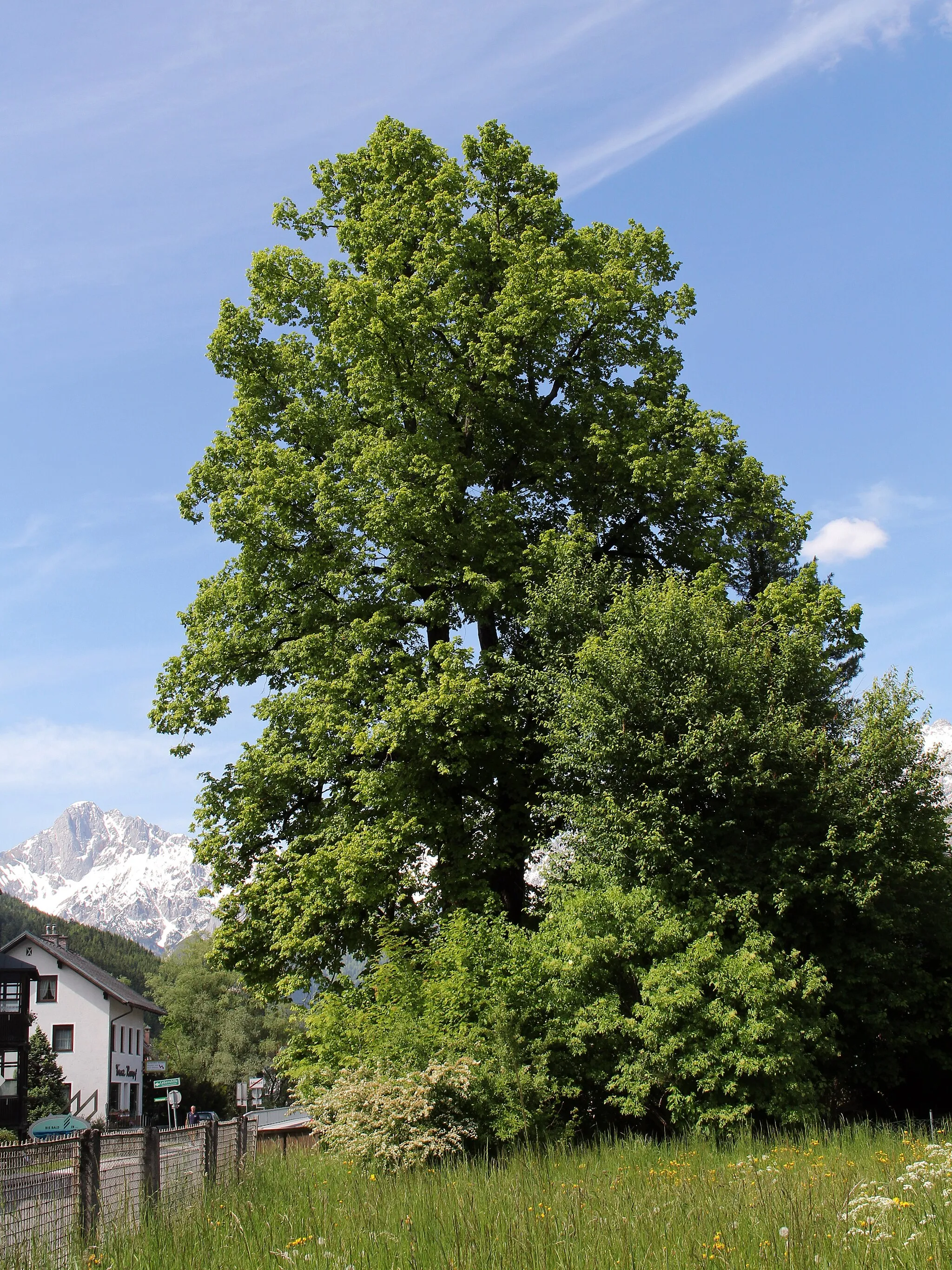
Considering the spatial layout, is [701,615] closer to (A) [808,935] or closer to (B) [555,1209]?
(A) [808,935]

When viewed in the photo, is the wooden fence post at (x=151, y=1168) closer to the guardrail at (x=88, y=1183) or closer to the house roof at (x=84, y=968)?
the guardrail at (x=88, y=1183)

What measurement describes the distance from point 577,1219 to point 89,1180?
12.5 feet

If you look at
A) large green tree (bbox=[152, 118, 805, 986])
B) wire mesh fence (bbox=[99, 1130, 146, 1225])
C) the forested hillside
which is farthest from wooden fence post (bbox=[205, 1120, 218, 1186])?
the forested hillside

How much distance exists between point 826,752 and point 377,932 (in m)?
8.12

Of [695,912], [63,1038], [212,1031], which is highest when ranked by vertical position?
[695,912]

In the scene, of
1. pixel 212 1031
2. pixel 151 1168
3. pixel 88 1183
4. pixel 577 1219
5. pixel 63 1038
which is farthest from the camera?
pixel 212 1031

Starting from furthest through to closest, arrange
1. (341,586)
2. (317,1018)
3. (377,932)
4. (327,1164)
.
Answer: (341,586)
(377,932)
(317,1018)
(327,1164)

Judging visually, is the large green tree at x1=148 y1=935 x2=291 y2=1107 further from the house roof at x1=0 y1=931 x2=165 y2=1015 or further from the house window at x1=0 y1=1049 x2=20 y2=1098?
the house window at x1=0 y1=1049 x2=20 y2=1098

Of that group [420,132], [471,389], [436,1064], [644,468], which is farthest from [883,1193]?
[420,132]

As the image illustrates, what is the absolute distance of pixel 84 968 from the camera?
70.5 meters

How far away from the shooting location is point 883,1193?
7.27m

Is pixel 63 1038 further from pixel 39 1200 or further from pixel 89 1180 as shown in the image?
pixel 39 1200

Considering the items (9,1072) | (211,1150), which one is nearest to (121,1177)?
(211,1150)

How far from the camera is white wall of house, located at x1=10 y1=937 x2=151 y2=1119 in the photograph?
68.2 m
